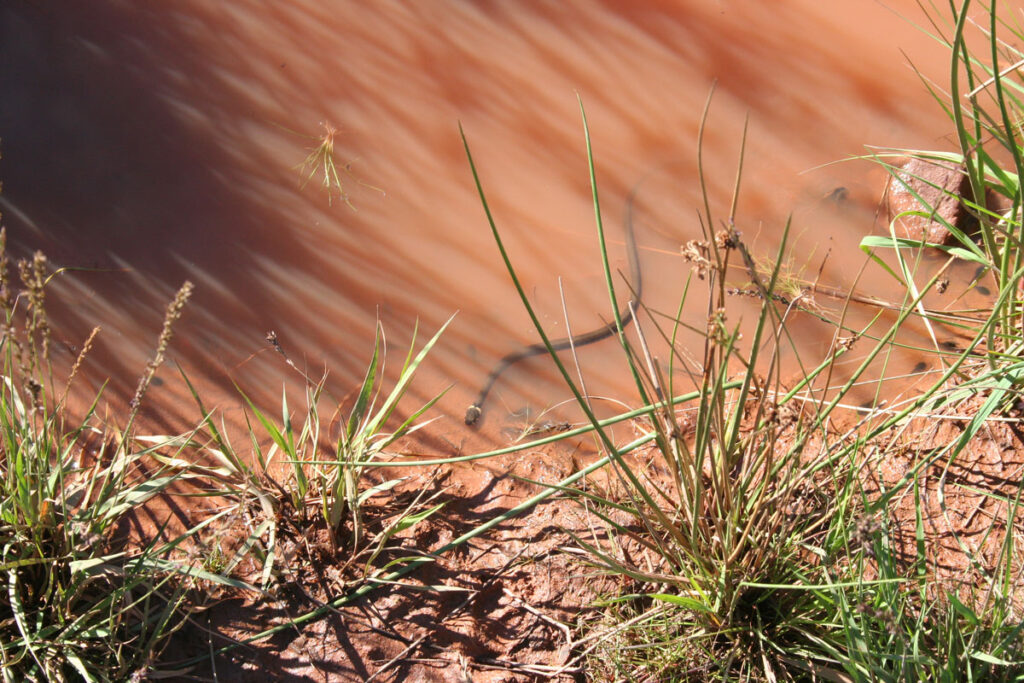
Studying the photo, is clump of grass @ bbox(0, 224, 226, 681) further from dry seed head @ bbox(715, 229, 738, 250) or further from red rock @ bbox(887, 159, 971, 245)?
red rock @ bbox(887, 159, 971, 245)

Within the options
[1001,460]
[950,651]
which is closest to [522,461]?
[950,651]

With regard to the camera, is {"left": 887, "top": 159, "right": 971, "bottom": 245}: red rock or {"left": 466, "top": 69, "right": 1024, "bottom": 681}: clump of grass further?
{"left": 887, "top": 159, "right": 971, "bottom": 245}: red rock

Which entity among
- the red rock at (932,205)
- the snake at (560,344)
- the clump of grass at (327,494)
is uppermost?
the red rock at (932,205)

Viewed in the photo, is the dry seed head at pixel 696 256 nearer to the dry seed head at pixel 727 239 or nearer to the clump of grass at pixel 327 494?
the dry seed head at pixel 727 239

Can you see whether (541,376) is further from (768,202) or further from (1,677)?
(1,677)

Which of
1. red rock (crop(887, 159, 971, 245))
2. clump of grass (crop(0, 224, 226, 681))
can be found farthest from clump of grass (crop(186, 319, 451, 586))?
red rock (crop(887, 159, 971, 245))

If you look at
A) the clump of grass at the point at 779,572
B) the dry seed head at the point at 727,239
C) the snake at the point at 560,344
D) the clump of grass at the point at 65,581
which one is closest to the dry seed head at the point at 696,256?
the dry seed head at the point at 727,239

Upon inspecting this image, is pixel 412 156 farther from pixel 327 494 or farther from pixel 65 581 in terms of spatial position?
pixel 65 581

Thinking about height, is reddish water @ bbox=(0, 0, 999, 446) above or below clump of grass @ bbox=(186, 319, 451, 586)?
above
